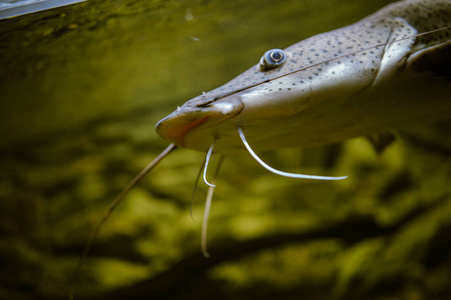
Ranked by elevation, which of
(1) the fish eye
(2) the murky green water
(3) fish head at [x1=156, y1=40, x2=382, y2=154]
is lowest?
(2) the murky green water

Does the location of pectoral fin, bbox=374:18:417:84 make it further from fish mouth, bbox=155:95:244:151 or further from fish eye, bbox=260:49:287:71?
fish mouth, bbox=155:95:244:151

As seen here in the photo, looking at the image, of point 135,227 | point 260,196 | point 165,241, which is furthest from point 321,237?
point 135,227

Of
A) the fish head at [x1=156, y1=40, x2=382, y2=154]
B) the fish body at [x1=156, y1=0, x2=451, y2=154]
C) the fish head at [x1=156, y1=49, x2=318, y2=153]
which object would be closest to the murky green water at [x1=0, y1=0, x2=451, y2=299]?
the fish body at [x1=156, y1=0, x2=451, y2=154]

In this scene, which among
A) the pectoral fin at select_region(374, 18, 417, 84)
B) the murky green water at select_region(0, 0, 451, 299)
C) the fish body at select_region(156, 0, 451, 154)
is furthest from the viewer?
the murky green water at select_region(0, 0, 451, 299)

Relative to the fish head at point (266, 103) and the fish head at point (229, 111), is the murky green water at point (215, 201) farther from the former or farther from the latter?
the fish head at point (229, 111)

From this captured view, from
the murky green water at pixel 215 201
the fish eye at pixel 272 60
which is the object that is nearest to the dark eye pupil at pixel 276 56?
the fish eye at pixel 272 60

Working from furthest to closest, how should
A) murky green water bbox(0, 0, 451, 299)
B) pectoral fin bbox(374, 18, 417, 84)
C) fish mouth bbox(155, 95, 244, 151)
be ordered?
murky green water bbox(0, 0, 451, 299) < pectoral fin bbox(374, 18, 417, 84) < fish mouth bbox(155, 95, 244, 151)

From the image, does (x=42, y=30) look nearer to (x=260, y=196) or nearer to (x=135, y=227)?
(x=135, y=227)
